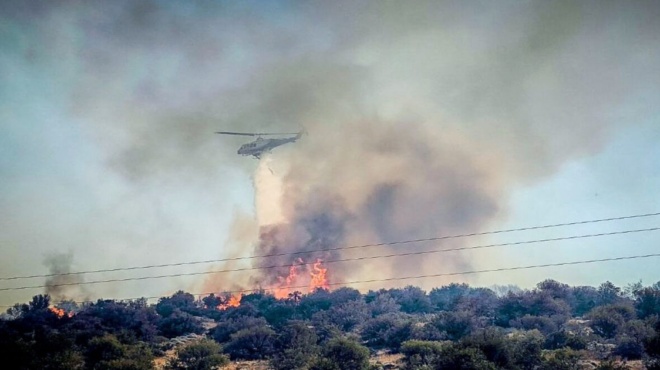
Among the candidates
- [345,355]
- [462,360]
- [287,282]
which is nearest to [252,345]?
[345,355]

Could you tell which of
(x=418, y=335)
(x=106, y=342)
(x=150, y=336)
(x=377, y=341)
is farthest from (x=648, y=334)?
(x=150, y=336)

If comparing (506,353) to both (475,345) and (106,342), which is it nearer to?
(475,345)

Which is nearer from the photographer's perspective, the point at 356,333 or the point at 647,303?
the point at 356,333

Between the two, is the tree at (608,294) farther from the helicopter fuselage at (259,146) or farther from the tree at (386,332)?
the helicopter fuselage at (259,146)

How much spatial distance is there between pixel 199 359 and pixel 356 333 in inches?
786

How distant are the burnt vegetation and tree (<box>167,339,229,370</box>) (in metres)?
0.09

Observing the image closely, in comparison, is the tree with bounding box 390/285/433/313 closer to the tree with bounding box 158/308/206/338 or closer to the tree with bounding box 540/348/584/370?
the tree with bounding box 158/308/206/338

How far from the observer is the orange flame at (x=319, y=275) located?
96.9 m

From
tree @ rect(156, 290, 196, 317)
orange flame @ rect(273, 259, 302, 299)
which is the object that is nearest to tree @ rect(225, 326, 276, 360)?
tree @ rect(156, 290, 196, 317)

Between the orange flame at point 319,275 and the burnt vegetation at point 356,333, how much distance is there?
16978 millimetres

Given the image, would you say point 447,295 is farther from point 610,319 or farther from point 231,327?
point 231,327

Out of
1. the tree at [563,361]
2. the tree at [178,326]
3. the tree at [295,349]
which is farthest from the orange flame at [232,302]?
the tree at [563,361]

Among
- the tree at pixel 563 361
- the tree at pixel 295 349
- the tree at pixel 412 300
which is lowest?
the tree at pixel 563 361

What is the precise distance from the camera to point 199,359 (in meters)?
39.4
